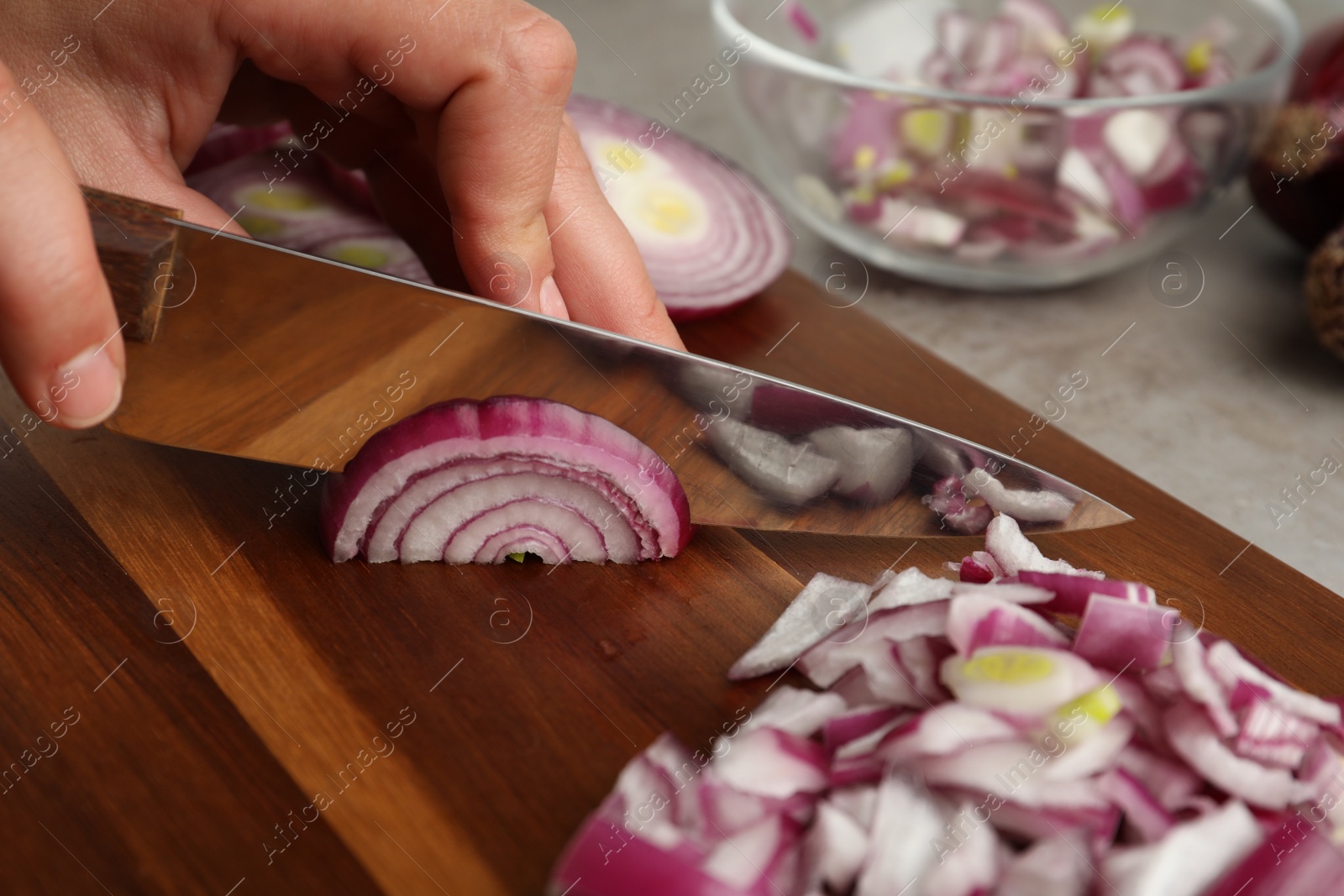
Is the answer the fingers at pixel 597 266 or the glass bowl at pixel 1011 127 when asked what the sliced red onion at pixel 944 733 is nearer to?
the fingers at pixel 597 266

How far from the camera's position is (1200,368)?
1745mm

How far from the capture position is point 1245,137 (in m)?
1.73

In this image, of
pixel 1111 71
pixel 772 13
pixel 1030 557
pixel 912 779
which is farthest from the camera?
pixel 772 13

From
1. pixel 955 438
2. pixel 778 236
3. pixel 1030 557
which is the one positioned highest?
pixel 778 236

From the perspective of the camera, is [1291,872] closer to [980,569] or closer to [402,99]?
[980,569]

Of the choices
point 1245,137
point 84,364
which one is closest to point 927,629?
point 84,364

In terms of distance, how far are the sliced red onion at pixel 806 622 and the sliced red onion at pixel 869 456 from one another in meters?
0.10

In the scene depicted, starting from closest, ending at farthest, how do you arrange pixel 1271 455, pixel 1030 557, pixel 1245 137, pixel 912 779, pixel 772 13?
pixel 912 779
pixel 1030 557
pixel 1271 455
pixel 1245 137
pixel 772 13

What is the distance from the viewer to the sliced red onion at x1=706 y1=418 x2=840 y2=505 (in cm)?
112

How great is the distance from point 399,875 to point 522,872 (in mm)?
94

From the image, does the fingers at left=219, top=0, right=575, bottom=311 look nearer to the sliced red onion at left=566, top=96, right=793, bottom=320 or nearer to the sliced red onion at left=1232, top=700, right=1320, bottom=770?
the sliced red onion at left=566, top=96, right=793, bottom=320

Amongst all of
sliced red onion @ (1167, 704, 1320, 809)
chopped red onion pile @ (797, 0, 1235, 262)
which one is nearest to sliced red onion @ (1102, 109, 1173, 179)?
chopped red onion pile @ (797, 0, 1235, 262)

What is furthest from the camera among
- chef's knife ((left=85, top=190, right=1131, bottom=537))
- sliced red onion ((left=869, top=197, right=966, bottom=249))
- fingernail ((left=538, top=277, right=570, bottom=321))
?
sliced red onion ((left=869, top=197, right=966, bottom=249))

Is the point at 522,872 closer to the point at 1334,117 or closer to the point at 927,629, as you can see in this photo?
the point at 927,629
